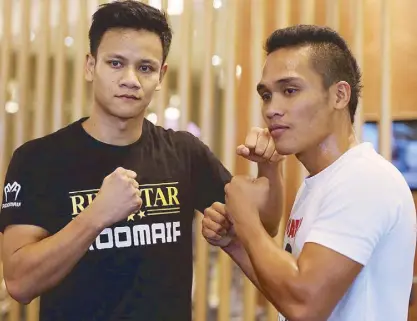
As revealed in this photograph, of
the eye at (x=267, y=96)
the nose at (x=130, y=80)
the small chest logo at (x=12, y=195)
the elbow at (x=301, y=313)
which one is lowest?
the elbow at (x=301, y=313)

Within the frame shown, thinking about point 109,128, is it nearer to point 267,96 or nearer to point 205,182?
point 205,182

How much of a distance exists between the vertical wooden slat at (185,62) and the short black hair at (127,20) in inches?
30.8

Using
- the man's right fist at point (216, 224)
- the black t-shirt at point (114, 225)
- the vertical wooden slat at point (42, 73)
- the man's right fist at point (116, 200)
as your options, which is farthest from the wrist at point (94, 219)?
the vertical wooden slat at point (42, 73)

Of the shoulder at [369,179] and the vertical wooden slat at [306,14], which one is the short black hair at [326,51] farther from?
the vertical wooden slat at [306,14]

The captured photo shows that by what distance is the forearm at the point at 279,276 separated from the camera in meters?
1.01

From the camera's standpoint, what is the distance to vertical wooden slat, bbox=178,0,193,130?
235 centimetres

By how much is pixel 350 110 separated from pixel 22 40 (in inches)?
69.9

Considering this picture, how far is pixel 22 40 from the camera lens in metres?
2.48

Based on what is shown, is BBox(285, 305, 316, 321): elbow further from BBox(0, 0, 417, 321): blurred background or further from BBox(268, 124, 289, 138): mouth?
BBox(0, 0, 417, 321): blurred background

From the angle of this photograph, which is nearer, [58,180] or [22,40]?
→ [58,180]

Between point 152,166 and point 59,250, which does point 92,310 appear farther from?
point 152,166

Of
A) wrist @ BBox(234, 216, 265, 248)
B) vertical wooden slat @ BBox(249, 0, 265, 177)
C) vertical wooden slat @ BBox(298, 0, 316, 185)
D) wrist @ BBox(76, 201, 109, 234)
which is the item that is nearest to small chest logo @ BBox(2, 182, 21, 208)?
wrist @ BBox(76, 201, 109, 234)

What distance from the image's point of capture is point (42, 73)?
2447mm

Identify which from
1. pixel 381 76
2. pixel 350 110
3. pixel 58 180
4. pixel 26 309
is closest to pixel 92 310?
pixel 58 180
